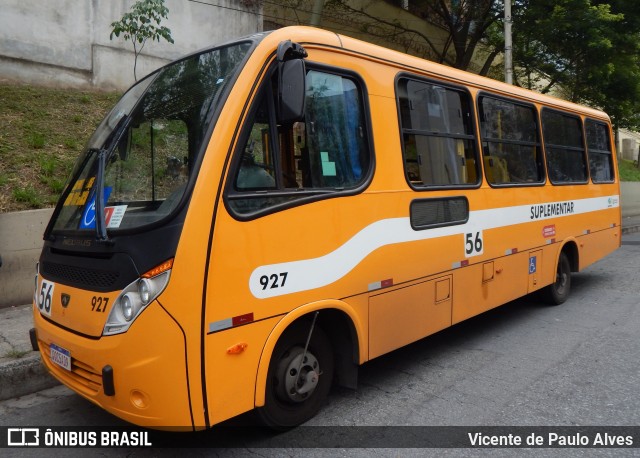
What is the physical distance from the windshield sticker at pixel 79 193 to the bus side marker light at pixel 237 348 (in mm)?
1424

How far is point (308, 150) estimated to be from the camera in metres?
3.49

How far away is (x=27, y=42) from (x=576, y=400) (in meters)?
9.88

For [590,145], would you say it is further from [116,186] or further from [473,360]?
[116,186]

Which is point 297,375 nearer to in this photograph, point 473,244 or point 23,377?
point 473,244

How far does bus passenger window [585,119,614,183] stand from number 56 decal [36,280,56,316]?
24.5 feet

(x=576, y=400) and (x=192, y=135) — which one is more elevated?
(x=192, y=135)

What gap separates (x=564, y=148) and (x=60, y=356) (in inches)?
260

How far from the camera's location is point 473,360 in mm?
4855

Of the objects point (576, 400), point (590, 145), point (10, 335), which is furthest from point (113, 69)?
point (576, 400)

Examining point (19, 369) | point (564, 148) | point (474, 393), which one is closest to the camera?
point (474, 393)

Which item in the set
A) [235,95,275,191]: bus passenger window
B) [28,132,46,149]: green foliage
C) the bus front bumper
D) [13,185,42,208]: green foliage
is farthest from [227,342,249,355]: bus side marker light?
[28,132,46,149]: green foliage

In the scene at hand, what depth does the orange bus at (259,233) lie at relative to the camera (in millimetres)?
2744

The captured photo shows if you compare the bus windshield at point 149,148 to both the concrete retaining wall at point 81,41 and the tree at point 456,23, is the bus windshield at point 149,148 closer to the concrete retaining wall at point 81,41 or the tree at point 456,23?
the concrete retaining wall at point 81,41

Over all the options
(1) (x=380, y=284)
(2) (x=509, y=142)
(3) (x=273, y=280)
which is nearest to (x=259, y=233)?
(3) (x=273, y=280)
